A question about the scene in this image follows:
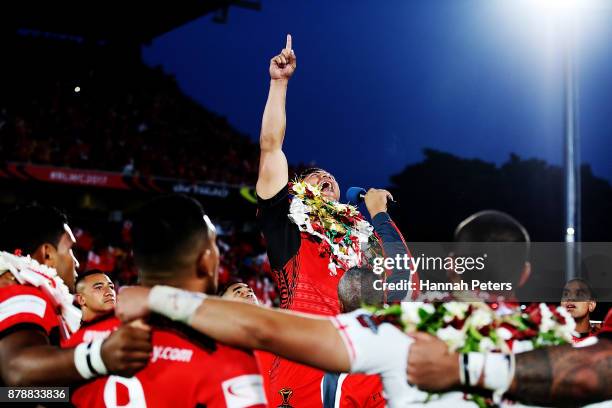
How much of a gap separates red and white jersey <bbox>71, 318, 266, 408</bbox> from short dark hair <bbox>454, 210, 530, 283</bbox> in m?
0.98

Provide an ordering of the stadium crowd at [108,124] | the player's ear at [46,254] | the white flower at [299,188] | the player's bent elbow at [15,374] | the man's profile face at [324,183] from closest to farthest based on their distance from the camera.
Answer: the player's bent elbow at [15,374]
the player's ear at [46,254]
the white flower at [299,188]
the man's profile face at [324,183]
the stadium crowd at [108,124]

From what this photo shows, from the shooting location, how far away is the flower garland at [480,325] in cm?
271

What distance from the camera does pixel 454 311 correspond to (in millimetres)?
2762

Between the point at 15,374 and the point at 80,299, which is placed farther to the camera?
the point at 80,299

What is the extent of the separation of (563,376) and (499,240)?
0.55m

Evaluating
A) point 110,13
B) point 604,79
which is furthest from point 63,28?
point 604,79

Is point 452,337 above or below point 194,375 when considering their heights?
above

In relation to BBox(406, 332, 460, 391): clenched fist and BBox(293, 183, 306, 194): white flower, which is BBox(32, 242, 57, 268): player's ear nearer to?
BBox(293, 183, 306, 194): white flower

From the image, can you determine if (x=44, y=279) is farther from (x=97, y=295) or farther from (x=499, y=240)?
(x=97, y=295)

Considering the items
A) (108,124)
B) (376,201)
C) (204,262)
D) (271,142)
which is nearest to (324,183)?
(376,201)

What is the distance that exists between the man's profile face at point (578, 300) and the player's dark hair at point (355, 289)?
2.25 metres

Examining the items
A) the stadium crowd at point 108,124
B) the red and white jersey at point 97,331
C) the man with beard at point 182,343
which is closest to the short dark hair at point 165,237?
the man with beard at point 182,343

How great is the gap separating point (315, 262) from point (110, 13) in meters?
22.9

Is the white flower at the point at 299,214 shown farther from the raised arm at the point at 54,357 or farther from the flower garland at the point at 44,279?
the raised arm at the point at 54,357
